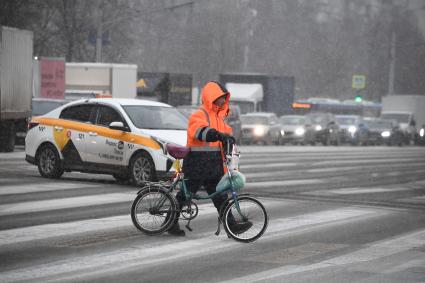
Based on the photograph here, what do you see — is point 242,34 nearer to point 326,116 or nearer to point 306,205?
point 326,116


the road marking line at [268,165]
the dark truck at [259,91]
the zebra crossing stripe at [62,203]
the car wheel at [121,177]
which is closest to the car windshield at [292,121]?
the dark truck at [259,91]

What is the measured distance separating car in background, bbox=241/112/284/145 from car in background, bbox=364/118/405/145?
33.6 feet

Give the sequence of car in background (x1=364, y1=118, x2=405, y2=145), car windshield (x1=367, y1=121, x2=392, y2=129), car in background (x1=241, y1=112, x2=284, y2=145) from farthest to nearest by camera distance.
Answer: car windshield (x1=367, y1=121, x2=392, y2=129) → car in background (x1=364, y1=118, x2=405, y2=145) → car in background (x1=241, y1=112, x2=284, y2=145)

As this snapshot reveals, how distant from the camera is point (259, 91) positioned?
59.2m

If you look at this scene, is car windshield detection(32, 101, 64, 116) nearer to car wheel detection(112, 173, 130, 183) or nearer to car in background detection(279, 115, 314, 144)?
car wheel detection(112, 173, 130, 183)

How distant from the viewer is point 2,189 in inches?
661

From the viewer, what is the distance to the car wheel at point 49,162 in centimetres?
1900

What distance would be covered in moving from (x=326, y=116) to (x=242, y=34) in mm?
27661

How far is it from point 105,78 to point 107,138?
23.7 metres

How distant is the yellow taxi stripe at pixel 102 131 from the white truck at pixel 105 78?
21797 mm

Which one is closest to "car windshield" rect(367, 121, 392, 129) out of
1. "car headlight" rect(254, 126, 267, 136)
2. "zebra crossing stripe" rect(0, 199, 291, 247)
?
"car headlight" rect(254, 126, 267, 136)

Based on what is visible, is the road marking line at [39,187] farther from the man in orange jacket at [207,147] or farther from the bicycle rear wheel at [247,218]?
the bicycle rear wheel at [247,218]

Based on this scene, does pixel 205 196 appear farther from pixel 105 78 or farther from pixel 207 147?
pixel 105 78

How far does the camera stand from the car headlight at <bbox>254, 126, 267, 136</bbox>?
5103 cm
